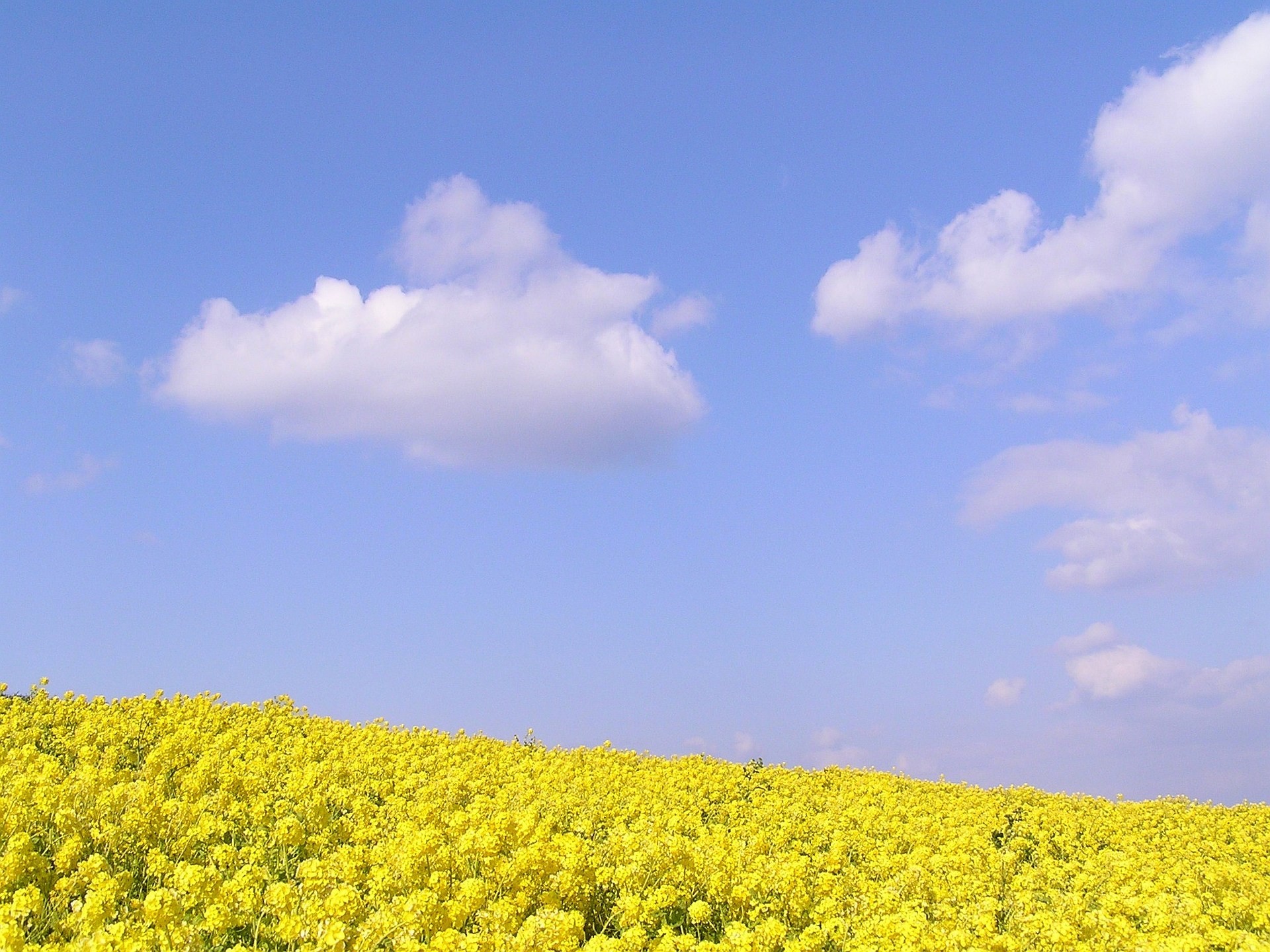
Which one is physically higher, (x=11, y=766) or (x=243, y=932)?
(x=11, y=766)

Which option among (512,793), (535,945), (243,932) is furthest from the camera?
(512,793)

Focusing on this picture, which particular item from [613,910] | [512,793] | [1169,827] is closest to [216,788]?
[512,793]

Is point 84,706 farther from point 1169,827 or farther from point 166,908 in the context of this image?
point 1169,827

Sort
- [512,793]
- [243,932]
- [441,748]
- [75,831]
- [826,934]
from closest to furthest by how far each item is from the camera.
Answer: [243,932] → [826,934] → [75,831] → [512,793] → [441,748]

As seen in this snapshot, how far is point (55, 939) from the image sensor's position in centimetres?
859

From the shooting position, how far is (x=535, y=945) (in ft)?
26.6

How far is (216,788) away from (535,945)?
9385 millimetres

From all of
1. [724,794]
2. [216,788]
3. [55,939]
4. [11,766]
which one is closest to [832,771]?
[724,794]

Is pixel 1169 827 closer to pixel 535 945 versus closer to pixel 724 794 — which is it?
pixel 724 794

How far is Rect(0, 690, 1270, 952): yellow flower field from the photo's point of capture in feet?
29.1

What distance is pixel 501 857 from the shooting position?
1062cm

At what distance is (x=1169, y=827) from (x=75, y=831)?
80.9ft

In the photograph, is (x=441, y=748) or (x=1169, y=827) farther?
(x=1169, y=827)

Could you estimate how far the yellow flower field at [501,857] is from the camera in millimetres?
8883
